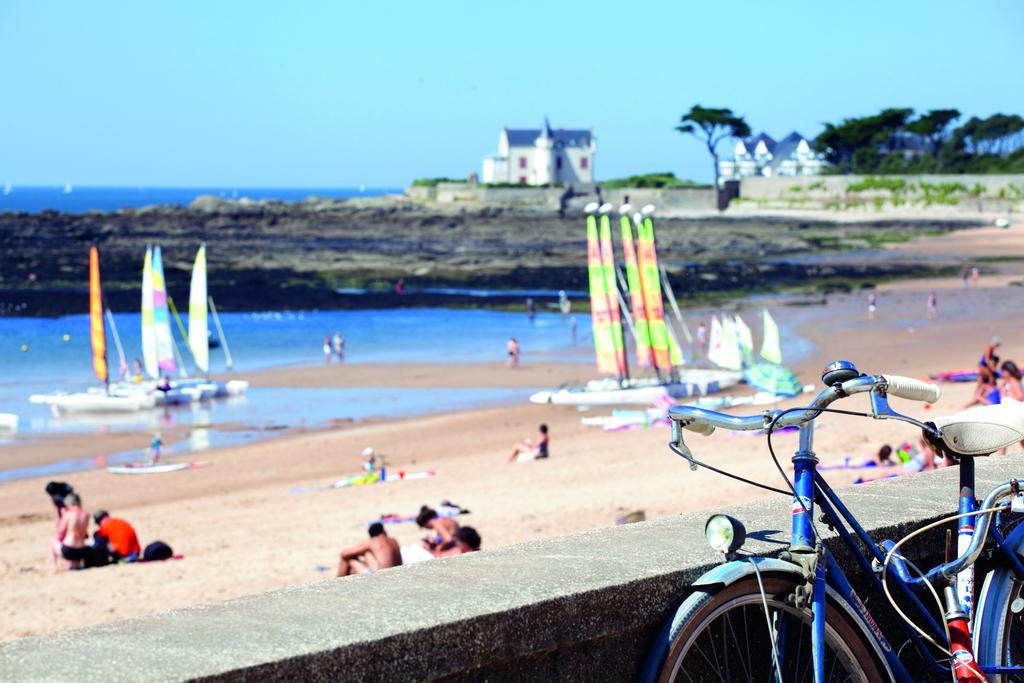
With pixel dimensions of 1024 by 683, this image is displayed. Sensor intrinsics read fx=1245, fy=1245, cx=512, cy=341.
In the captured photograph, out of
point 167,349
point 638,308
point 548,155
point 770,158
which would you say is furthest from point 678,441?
point 770,158

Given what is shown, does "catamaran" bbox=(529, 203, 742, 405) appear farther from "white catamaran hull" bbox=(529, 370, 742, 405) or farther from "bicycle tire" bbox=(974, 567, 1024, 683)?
"bicycle tire" bbox=(974, 567, 1024, 683)

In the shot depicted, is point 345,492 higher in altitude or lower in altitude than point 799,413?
lower

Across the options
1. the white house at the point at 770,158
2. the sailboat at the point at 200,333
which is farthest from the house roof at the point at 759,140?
the sailboat at the point at 200,333

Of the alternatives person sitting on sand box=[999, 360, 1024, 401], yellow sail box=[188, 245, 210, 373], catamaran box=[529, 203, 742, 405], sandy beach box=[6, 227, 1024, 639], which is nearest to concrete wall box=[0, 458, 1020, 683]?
sandy beach box=[6, 227, 1024, 639]

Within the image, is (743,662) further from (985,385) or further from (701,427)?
(985,385)

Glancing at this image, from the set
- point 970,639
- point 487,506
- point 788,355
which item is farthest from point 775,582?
point 788,355

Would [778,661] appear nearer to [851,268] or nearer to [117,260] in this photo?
[851,268]

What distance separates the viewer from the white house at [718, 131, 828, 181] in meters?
123

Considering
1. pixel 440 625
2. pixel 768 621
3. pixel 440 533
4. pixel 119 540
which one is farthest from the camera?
pixel 119 540

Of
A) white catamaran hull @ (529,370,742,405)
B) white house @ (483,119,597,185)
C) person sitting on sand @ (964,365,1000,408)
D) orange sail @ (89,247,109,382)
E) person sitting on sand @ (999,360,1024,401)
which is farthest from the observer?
white house @ (483,119,597,185)

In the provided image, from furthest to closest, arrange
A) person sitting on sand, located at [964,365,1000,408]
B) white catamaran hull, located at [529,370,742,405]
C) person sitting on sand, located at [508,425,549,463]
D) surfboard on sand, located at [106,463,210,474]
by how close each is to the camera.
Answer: white catamaran hull, located at [529,370,742,405]
surfboard on sand, located at [106,463,210,474]
person sitting on sand, located at [508,425,549,463]
person sitting on sand, located at [964,365,1000,408]

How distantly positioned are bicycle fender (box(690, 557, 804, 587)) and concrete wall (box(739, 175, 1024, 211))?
9191 centimetres

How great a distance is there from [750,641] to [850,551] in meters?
0.36

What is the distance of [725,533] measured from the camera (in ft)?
8.19
